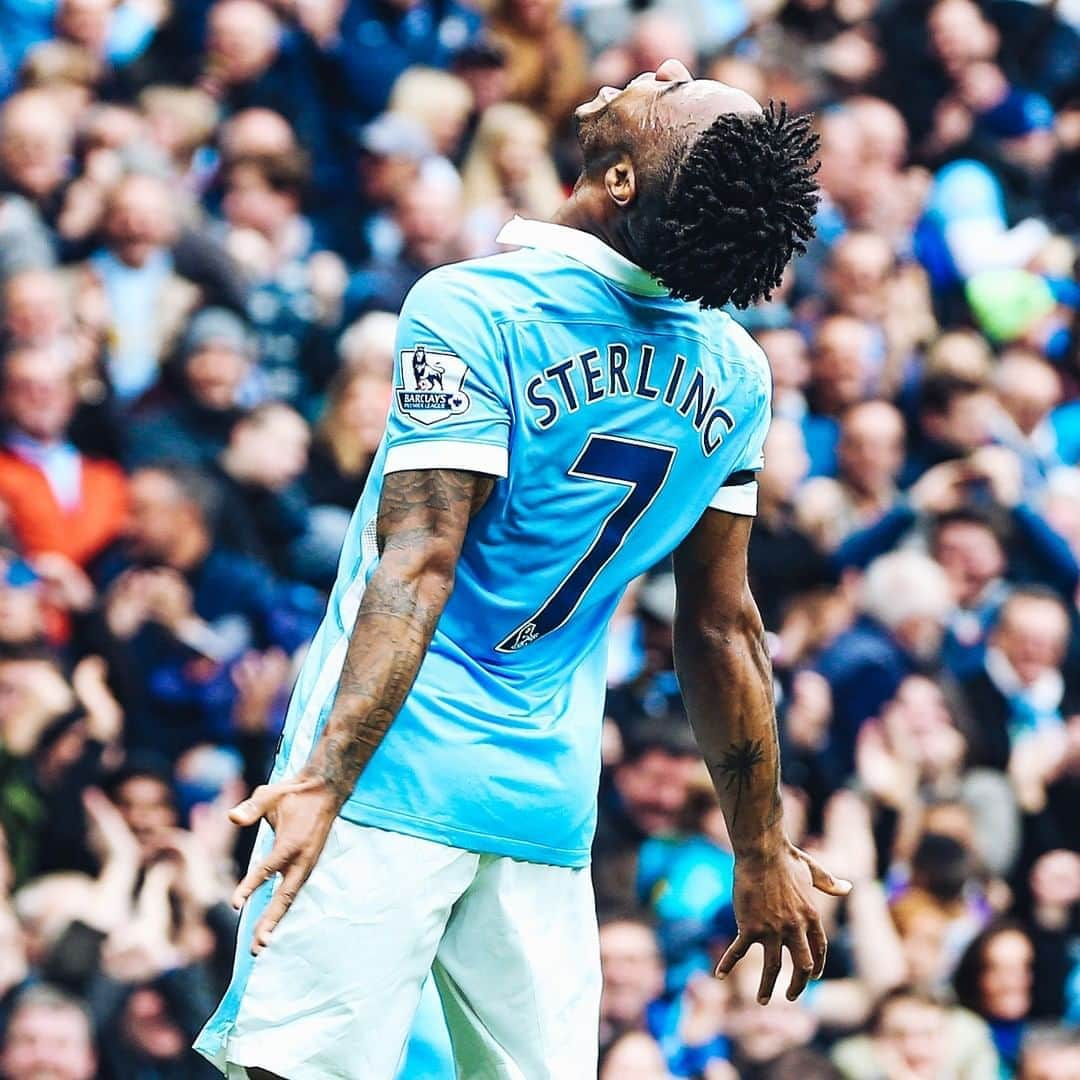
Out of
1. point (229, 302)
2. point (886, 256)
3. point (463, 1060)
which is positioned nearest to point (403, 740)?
point (463, 1060)

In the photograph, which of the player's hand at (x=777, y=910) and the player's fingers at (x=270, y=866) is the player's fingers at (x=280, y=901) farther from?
the player's hand at (x=777, y=910)

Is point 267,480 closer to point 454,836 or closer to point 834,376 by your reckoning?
point 834,376

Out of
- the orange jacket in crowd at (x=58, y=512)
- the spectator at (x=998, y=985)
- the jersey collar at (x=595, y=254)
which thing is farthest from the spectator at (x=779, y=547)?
the jersey collar at (x=595, y=254)

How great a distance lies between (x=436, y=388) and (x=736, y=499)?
66 cm

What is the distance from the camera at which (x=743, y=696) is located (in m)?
3.96

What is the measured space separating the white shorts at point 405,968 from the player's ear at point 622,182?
3.42 feet

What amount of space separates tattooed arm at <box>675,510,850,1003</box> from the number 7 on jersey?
0.87ft

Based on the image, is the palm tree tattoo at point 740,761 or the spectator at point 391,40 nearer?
the palm tree tattoo at point 740,761

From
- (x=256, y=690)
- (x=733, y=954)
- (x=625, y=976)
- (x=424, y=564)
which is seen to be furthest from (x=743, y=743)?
(x=256, y=690)

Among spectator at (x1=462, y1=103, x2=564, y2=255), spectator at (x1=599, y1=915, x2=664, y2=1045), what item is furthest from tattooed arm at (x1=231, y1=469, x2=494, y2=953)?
spectator at (x1=462, y1=103, x2=564, y2=255)

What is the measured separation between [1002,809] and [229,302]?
327 centimetres

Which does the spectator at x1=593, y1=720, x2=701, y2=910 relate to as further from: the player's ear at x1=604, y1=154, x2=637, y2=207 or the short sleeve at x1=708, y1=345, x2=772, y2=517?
the player's ear at x1=604, y1=154, x2=637, y2=207

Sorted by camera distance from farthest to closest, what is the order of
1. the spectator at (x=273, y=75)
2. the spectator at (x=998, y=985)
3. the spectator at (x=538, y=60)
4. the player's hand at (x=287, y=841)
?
the spectator at (x=538, y=60), the spectator at (x=273, y=75), the spectator at (x=998, y=985), the player's hand at (x=287, y=841)

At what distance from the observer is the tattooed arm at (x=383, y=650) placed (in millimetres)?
3387
